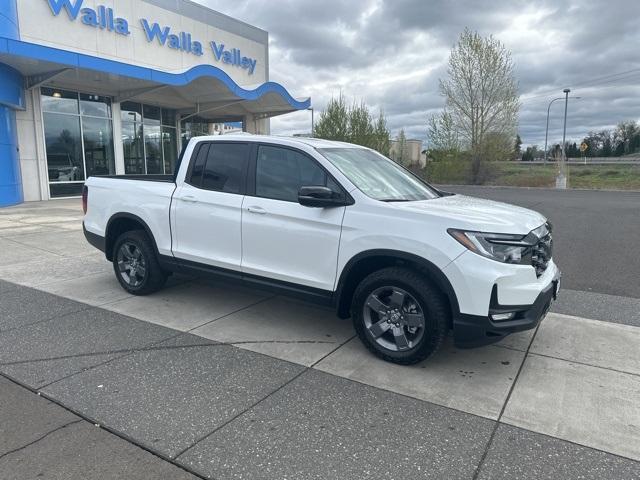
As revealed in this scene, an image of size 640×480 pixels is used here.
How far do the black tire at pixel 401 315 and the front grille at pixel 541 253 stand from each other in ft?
2.56

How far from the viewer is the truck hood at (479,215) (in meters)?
3.67

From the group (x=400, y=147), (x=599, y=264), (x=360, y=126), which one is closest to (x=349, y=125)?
(x=360, y=126)

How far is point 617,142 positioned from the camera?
8944cm

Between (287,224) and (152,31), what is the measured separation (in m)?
20.1

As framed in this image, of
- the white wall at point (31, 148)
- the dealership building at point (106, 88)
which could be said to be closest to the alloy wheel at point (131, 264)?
the dealership building at point (106, 88)

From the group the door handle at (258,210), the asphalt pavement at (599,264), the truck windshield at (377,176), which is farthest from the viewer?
the asphalt pavement at (599,264)

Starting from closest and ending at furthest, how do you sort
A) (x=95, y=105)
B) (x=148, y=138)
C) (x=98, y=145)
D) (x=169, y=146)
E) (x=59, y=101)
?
1. (x=59, y=101)
2. (x=95, y=105)
3. (x=98, y=145)
4. (x=148, y=138)
5. (x=169, y=146)

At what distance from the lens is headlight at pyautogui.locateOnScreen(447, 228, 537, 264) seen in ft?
11.9

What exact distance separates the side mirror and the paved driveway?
129 cm

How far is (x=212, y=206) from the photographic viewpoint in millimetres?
4992

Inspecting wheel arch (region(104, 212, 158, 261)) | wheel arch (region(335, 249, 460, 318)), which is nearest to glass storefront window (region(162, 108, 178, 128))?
wheel arch (region(104, 212, 158, 261))

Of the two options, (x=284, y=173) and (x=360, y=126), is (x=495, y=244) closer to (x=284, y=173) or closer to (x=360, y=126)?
(x=284, y=173)

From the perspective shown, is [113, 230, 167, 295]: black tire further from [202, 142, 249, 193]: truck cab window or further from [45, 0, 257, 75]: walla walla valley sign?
[45, 0, 257, 75]: walla walla valley sign

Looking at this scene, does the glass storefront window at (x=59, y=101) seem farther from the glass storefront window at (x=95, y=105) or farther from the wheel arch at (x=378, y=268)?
the wheel arch at (x=378, y=268)
